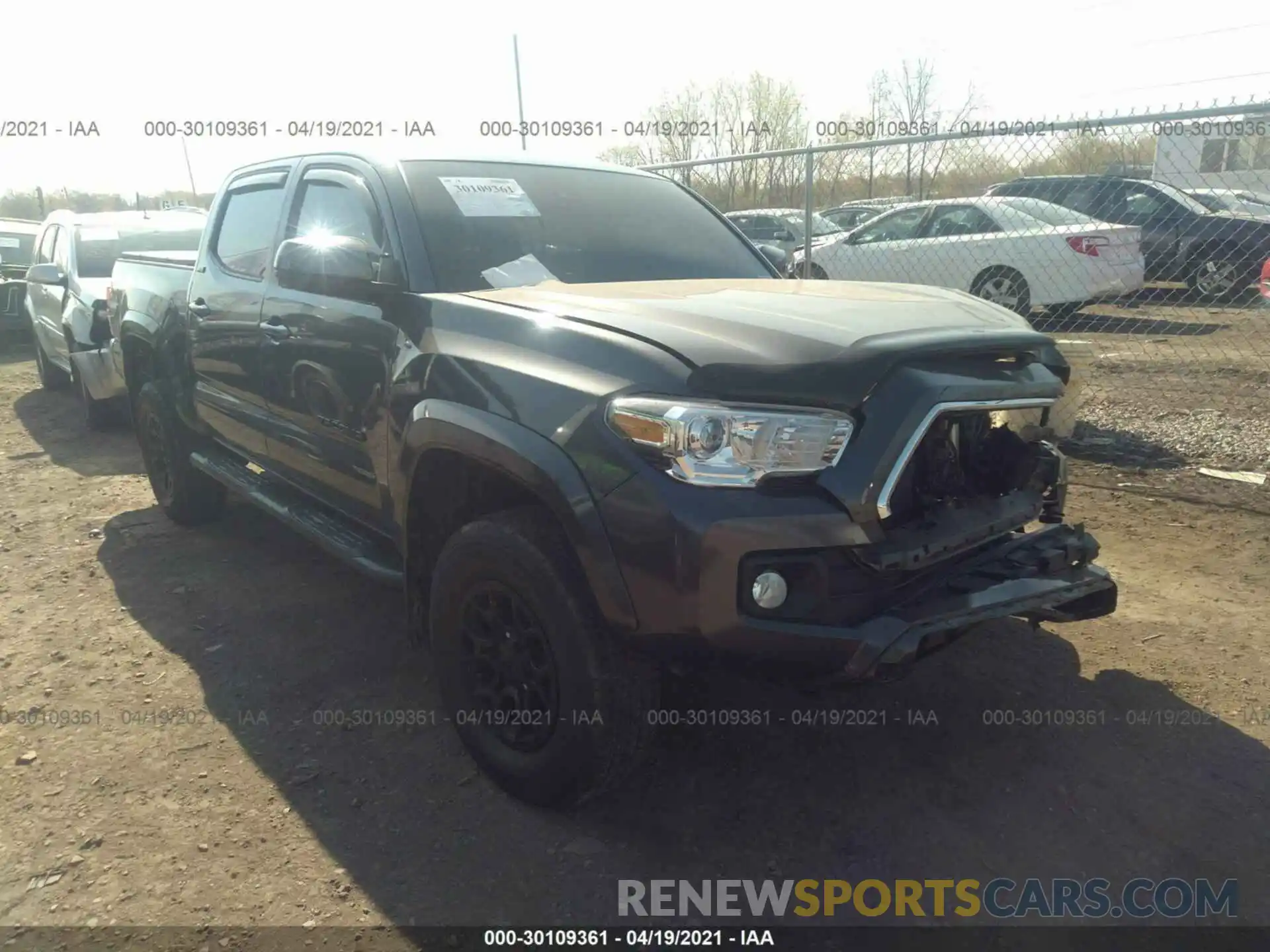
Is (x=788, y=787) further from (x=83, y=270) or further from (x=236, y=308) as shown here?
(x=83, y=270)

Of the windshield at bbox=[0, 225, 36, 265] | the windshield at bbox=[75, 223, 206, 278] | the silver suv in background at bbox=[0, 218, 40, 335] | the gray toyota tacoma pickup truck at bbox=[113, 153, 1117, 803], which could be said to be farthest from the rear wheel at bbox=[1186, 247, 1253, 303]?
the windshield at bbox=[0, 225, 36, 265]

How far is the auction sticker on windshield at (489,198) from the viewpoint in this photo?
328 centimetres

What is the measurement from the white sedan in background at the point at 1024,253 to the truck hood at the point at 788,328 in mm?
5827

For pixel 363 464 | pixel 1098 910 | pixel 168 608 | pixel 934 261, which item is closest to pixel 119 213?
pixel 168 608

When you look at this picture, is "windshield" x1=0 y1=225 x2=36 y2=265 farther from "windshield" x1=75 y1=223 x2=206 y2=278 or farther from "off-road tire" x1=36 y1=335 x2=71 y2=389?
"windshield" x1=75 y1=223 x2=206 y2=278

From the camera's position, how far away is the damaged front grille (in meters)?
2.41

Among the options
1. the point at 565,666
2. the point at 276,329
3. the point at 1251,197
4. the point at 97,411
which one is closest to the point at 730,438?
the point at 565,666

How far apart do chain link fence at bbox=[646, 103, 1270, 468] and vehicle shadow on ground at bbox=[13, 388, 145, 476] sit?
17.0ft

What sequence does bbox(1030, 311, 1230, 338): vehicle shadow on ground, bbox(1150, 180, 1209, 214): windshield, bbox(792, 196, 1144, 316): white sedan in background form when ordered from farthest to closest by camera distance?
bbox(1150, 180, 1209, 214): windshield < bbox(792, 196, 1144, 316): white sedan in background < bbox(1030, 311, 1230, 338): vehicle shadow on ground

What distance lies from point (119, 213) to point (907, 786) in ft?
29.9

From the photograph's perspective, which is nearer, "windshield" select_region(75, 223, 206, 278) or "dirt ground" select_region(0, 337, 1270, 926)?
"dirt ground" select_region(0, 337, 1270, 926)

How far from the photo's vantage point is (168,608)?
4207 millimetres

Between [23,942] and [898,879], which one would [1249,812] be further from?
[23,942]

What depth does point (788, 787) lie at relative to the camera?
2.83m
